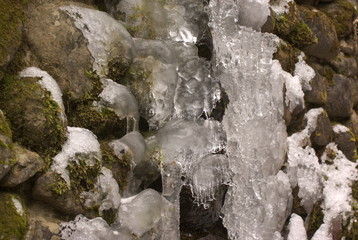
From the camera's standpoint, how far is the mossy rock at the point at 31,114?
1.98 metres

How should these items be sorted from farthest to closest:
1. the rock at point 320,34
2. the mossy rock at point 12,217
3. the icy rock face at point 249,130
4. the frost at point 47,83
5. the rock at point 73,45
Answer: the rock at point 320,34 → the icy rock face at point 249,130 → the rock at point 73,45 → the frost at point 47,83 → the mossy rock at point 12,217

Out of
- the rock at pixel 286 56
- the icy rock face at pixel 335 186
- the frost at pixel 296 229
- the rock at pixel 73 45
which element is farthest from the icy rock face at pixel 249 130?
the rock at pixel 73 45

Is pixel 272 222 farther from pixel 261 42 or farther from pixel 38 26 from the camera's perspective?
pixel 38 26

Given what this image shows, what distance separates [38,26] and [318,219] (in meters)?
2.69

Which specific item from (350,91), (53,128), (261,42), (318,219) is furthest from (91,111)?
(350,91)

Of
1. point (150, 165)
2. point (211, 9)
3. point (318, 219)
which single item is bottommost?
point (318, 219)

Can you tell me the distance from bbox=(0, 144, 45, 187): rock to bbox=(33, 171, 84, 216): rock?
6 cm

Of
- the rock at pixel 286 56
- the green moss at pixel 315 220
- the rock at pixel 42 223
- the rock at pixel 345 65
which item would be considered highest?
the rock at pixel 42 223

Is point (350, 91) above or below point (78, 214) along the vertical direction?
below

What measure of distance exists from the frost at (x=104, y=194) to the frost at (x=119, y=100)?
14.6 inches

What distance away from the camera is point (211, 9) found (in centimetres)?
329

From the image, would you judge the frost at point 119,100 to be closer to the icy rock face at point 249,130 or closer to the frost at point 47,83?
the frost at point 47,83

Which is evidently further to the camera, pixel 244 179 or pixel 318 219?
pixel 318 219

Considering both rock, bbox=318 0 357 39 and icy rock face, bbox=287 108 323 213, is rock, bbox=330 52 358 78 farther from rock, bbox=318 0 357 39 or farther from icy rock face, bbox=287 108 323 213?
icy rock face, bbox=287 108 323 213
